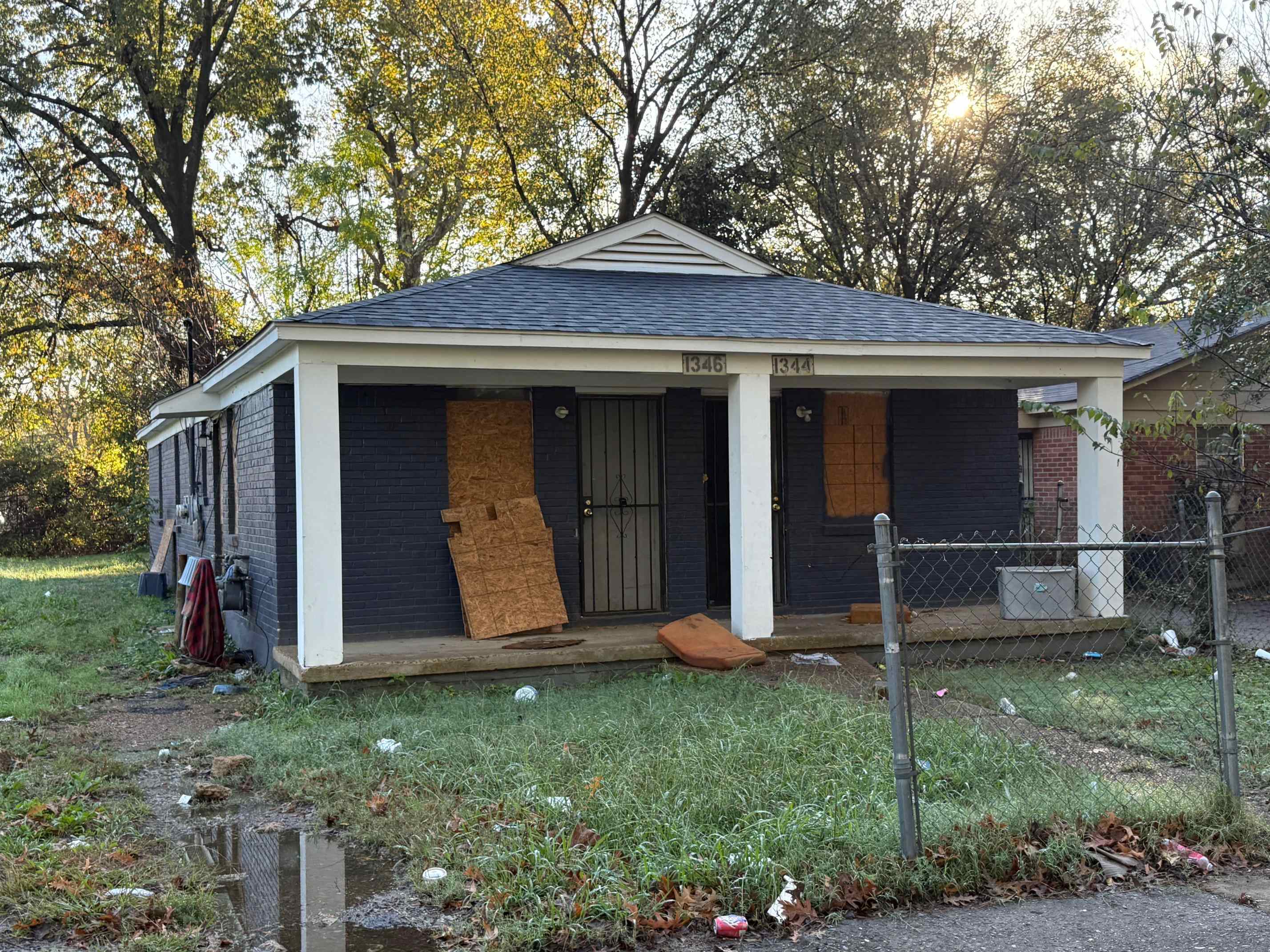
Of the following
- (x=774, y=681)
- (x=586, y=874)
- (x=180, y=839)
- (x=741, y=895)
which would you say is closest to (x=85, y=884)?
(x=180, y=839)

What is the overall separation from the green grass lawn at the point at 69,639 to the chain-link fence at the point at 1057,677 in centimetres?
692

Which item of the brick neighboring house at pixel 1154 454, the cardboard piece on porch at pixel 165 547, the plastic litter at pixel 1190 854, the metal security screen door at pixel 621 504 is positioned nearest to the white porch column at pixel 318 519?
the metal security screen door at pixel 621 504

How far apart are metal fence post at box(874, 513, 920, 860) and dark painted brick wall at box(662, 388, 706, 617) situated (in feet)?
22.2

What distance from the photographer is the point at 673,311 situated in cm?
1030

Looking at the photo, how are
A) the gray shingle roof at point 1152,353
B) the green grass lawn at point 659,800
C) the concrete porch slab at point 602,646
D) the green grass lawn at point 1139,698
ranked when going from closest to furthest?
the green grass lawn at point 659,800 < the green grass lawn at point 1139,698 < the concrete porch slab at point 602,646 < the gray shingle roof at point 1152,353

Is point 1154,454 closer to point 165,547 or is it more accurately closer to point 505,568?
point 505,568

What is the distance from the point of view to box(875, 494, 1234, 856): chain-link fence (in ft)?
15.8

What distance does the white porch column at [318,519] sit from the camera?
8375mm

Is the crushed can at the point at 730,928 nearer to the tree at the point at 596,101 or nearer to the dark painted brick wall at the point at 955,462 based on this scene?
Result: the dark painted brick wall at the point at 955,462

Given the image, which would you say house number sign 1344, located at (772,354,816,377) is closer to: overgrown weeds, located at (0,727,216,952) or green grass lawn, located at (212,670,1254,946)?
green grass lawn, located at (212,670,1254,946)

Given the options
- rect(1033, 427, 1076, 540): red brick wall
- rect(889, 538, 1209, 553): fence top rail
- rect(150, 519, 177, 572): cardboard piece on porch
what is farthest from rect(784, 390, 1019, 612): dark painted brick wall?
rect(150, 519, 177, 572): cardboard piece on porch

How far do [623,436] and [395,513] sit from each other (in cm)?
247

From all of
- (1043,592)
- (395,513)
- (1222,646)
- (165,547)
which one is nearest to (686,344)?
(395,513)

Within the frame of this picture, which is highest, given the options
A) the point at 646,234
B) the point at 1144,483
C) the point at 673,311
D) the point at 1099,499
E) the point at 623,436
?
the point at 646,234
